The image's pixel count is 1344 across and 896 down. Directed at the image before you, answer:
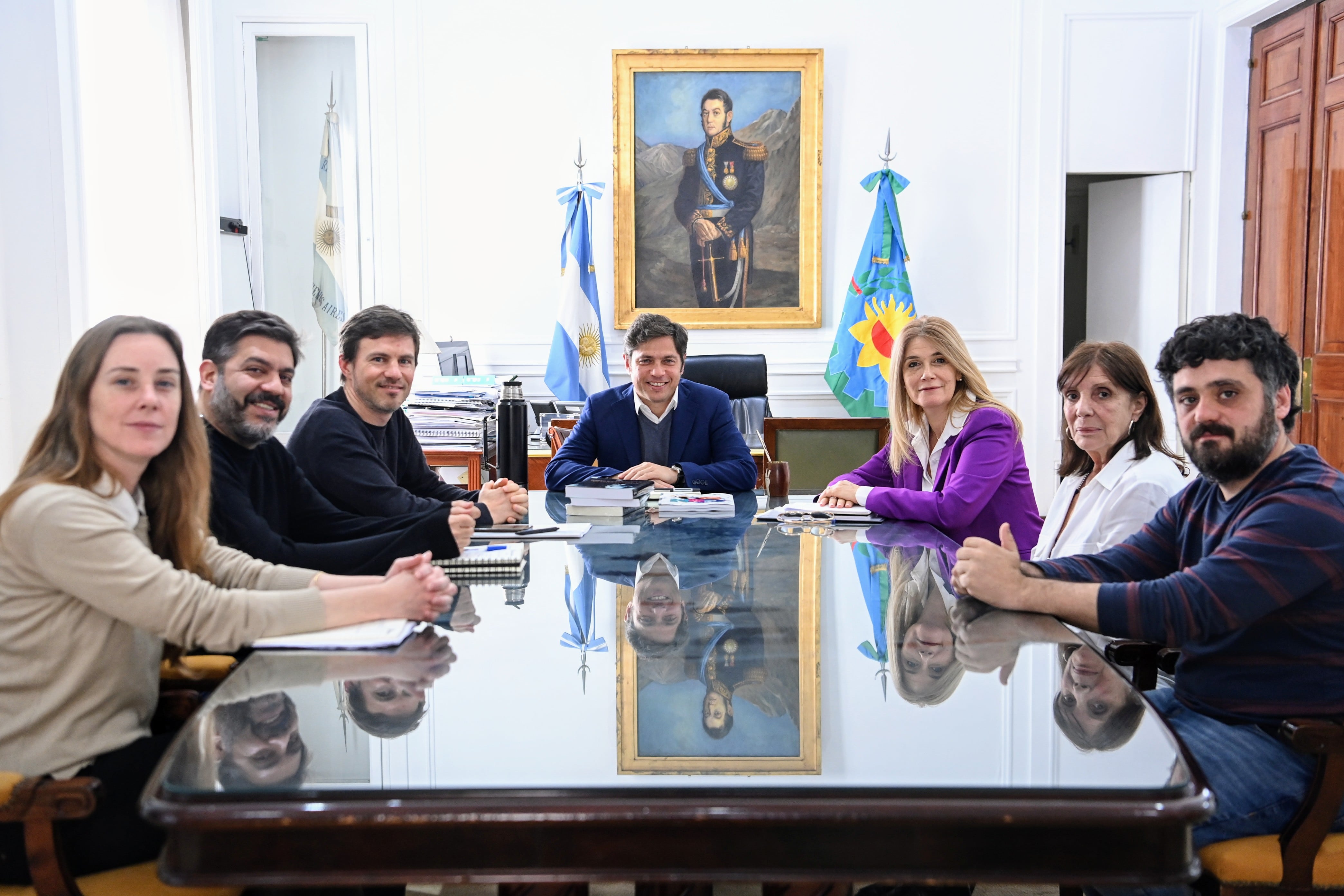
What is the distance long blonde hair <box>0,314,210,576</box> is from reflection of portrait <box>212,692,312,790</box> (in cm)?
42

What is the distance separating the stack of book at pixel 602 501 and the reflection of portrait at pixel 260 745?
1609 millimetres

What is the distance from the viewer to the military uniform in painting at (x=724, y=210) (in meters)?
5.79

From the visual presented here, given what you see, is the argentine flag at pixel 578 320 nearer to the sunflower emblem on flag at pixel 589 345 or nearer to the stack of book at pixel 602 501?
the sunflower emblem on flag at pixel 589 345

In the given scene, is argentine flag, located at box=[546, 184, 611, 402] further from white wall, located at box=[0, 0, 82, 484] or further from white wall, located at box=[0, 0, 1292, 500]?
white wall, located at box=[0, 0, 82, 484]

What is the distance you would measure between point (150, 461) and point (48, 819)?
56cm

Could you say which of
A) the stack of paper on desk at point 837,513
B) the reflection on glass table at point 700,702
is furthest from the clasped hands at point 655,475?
the reflection on glass table at point 700,702

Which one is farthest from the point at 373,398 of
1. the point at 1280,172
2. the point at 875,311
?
the point at 1280,172

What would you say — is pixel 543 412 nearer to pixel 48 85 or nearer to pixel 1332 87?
pixel 48 85

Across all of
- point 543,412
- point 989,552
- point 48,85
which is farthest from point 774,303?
point 989,552

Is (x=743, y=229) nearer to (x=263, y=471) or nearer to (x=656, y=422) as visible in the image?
(x=656, y=422)

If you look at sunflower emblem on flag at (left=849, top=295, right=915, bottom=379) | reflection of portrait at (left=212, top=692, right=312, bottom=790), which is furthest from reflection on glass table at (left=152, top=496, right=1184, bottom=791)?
sunflower emblem on flag at (left=849, top=295, right=915, bottom=379)

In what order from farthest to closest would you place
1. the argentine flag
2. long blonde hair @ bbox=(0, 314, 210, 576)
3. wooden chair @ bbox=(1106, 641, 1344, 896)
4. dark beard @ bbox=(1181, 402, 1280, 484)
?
the argentine flag
dark beard @ bbox=(1181, 402, 1280, 484)
long blonde hair @ bbox=(0, 314, 210, 576)
wooden chair @ bbox=(1106, 641, 1344, 896)

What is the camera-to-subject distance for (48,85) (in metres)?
3.52

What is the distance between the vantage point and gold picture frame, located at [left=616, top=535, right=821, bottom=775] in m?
1.08
